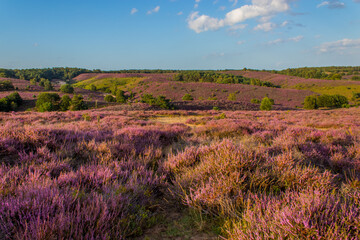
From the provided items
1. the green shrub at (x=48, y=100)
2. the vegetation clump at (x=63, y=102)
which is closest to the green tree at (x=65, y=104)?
the vegetation clump at (x=63, y=102)

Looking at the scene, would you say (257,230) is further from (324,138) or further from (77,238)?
(324,138)

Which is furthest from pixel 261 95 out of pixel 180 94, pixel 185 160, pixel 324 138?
pixel 185 160

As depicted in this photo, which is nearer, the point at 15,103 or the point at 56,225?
the point at 56,225

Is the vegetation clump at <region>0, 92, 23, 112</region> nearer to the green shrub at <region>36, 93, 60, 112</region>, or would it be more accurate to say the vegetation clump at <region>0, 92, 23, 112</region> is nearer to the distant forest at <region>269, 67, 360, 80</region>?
the green shrub at <region>36, 93, 60, 112</region>

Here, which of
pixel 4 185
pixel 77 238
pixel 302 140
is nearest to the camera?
pixel 77 238

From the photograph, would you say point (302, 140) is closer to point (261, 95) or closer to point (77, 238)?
point (77, 238)

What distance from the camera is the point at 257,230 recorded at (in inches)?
61.6

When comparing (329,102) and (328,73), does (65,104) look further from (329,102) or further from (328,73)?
(328,73)

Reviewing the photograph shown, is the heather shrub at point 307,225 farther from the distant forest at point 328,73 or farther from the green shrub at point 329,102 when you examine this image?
the distant forest at point 328,73

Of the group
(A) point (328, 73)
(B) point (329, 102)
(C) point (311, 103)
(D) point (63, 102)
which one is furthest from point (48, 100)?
(A) point (328, 73)

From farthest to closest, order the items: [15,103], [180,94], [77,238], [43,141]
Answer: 1. [180,94]
2. [15,103]
3. [43,141]
4. [77,238]

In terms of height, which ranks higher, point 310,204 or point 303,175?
point 310,204

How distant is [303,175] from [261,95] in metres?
66.7

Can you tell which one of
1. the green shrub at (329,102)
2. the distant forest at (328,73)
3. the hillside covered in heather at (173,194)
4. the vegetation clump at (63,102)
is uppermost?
the distant forest at (328,73)
